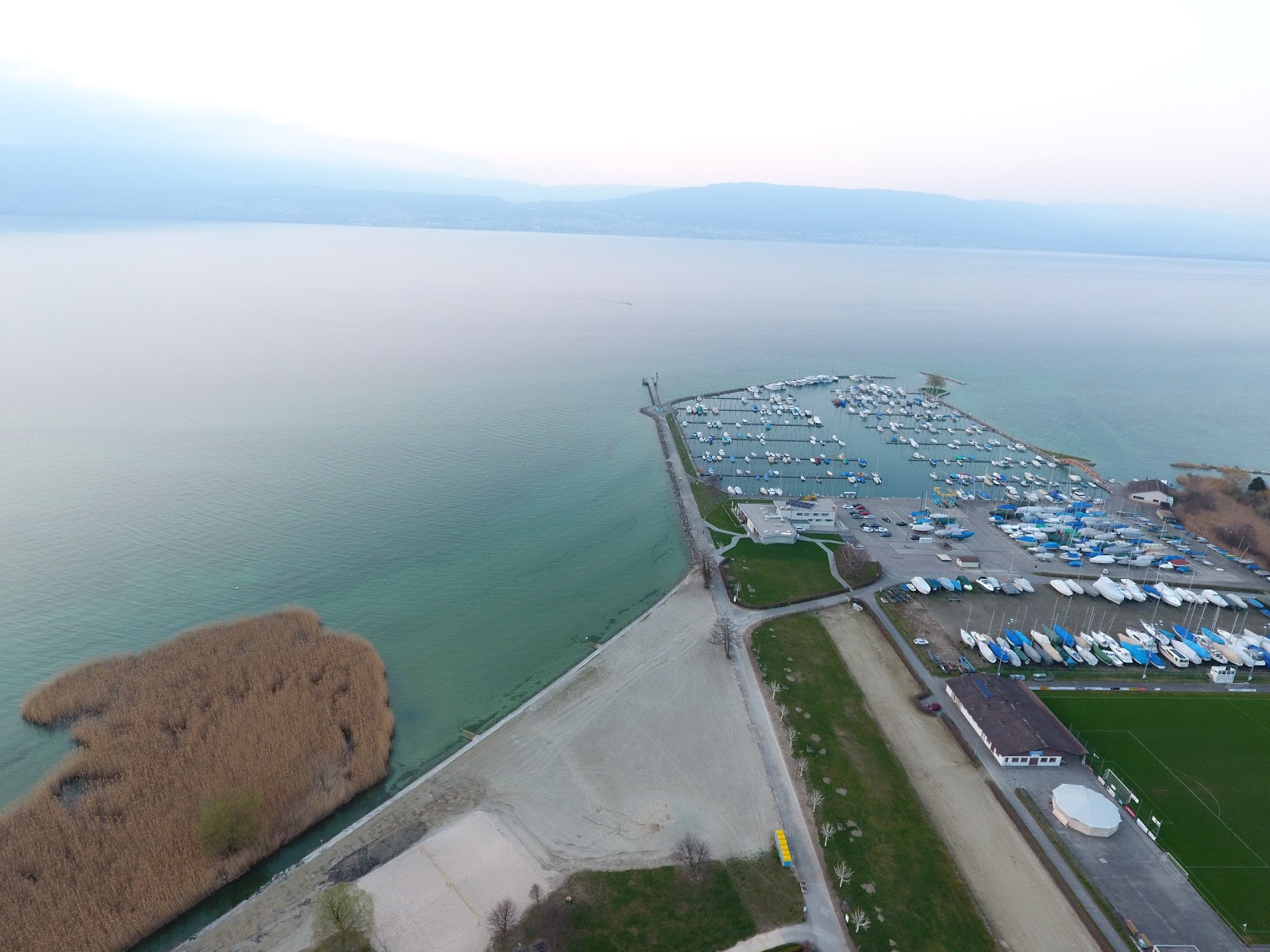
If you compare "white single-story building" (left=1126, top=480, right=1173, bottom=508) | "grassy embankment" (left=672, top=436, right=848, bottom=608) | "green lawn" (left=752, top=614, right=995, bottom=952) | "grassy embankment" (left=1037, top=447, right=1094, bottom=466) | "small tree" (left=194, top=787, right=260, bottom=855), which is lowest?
"grassy embankment" (left=1037, top=447, right=1094, bottom=466)

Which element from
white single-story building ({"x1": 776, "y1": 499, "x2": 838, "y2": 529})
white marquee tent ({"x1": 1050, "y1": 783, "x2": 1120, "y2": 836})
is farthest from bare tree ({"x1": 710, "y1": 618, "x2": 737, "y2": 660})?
white marquee tent ({"x1": 1050, "y1": 783, "x2": 1120, "y2": 836})

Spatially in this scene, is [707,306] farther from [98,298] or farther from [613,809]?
[613,809]

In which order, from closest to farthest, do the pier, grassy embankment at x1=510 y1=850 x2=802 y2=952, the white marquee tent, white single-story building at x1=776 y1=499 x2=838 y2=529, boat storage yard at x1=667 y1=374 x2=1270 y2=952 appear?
grassy embankment at x1=510 y1=850 x2=802 y2=952, the white marquee tent, boat storage yard at x1=667 y1=374 x2=1270 y2=952, white single-story building at x1=776 y1=499 x2=838 y2=529, the pier

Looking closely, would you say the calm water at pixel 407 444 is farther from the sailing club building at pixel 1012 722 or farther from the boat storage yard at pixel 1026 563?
the sailing club building at pixel 1012 722

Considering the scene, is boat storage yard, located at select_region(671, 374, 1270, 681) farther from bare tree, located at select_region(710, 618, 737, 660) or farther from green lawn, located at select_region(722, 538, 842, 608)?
bare tree, located at select_region(710, 618, 737, 660)

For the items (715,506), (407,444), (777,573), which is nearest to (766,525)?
(777,573)

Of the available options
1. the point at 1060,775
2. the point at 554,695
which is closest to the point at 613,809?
the point at 554,695

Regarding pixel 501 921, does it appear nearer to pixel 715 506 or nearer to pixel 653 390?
pixel 715 506
